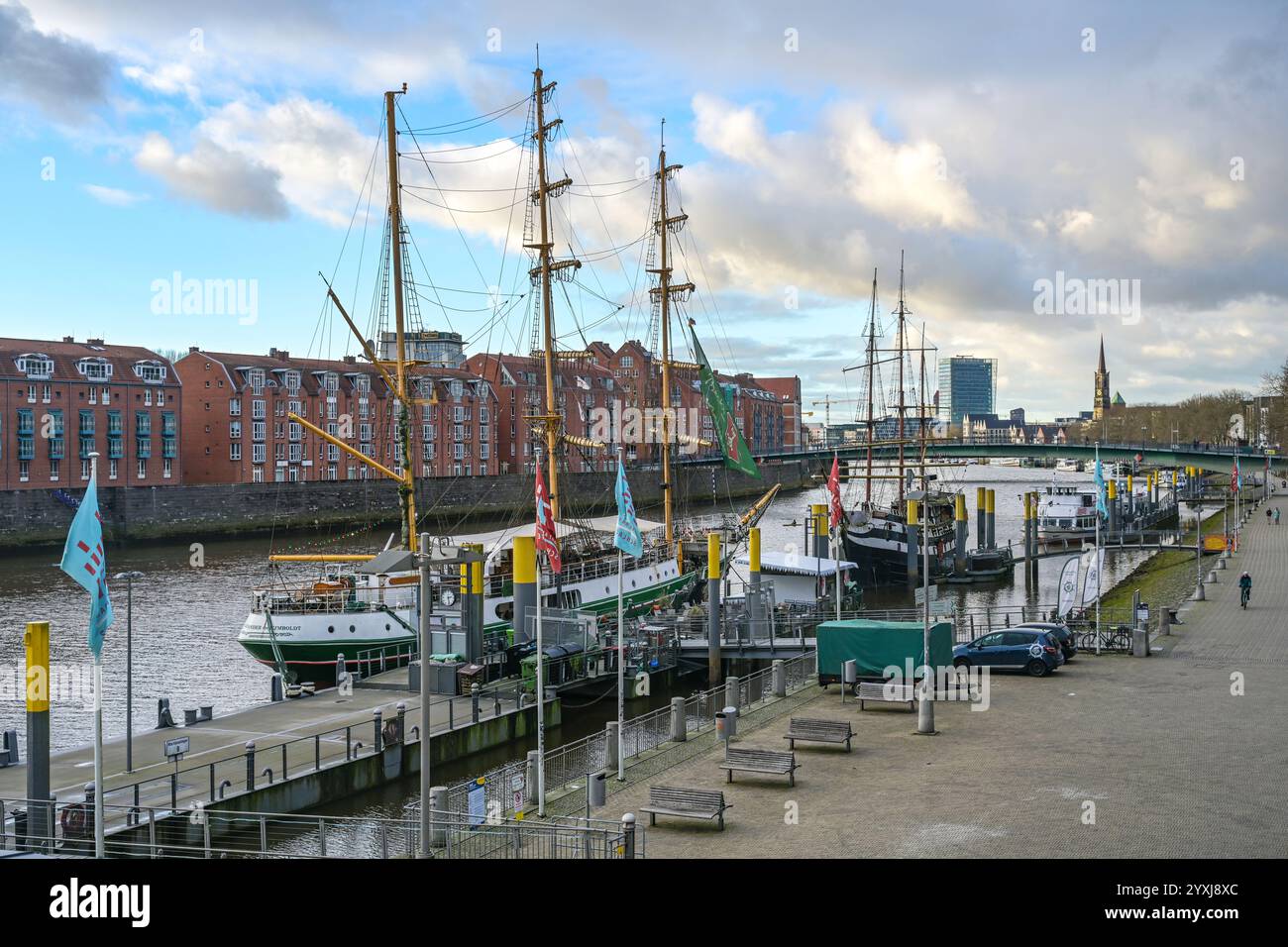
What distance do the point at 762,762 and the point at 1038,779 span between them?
15.2 feet

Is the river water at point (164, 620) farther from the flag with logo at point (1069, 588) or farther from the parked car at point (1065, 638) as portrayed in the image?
the flag with logo at point (1069, 588)

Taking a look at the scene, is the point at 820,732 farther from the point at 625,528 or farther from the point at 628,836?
the point at 628,836

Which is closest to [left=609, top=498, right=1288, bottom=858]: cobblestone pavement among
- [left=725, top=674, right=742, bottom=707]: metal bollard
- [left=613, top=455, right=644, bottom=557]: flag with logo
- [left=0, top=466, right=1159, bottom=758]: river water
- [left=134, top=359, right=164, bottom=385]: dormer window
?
[left=725, top=674, right=742, bottom=707]: metal bollard

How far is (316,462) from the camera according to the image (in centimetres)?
10706

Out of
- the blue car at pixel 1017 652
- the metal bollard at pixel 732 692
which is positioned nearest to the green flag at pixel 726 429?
the blue car at pixel 1017 652

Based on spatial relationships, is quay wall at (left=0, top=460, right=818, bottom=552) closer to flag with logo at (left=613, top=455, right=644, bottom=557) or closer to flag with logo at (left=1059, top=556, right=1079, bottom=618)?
flag with logo at (left=1059, top=556, right=1079, bottom=618)

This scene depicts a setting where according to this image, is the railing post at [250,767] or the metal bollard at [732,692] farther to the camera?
the metal bollard at [732,692]

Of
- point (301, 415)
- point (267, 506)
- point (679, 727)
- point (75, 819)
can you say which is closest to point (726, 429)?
point (679, 727)

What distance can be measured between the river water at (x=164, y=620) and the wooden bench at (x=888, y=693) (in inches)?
367

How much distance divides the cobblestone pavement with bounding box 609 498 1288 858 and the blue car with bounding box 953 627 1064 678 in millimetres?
511

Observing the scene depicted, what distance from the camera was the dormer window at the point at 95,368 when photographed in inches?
3612

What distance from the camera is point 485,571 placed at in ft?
143
